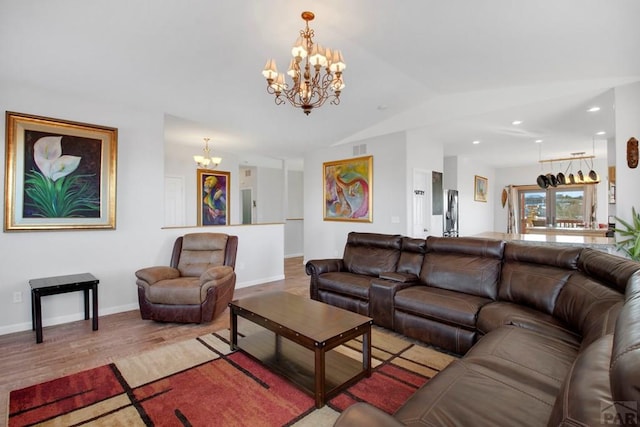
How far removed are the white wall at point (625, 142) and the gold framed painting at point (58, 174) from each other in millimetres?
6063

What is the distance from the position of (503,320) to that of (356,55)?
10.3ft

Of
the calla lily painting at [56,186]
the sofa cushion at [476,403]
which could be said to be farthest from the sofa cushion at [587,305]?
the calla lily painting at [56,186]

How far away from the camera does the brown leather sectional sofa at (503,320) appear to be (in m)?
0.87

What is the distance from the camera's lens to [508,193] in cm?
1034

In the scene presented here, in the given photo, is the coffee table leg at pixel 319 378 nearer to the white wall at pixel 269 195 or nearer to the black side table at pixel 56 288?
the black side table at pixel 56 288

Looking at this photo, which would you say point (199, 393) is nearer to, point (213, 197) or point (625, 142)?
point (625, 142)

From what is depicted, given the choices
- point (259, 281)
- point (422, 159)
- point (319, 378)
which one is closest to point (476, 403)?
point (319, 378)

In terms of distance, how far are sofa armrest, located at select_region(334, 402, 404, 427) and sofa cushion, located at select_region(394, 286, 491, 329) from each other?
1878 millimetres

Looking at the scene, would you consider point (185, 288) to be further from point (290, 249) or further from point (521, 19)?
point (290, 249)

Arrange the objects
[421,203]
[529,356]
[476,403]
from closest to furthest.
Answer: [476,403]
[529,356]
[421,203]

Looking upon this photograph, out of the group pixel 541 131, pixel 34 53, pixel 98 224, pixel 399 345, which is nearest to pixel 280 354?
pixel 399 345

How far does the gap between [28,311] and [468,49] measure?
5521 mm

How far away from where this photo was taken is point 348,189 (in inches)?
255

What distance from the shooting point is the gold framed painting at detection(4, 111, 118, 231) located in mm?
3414
